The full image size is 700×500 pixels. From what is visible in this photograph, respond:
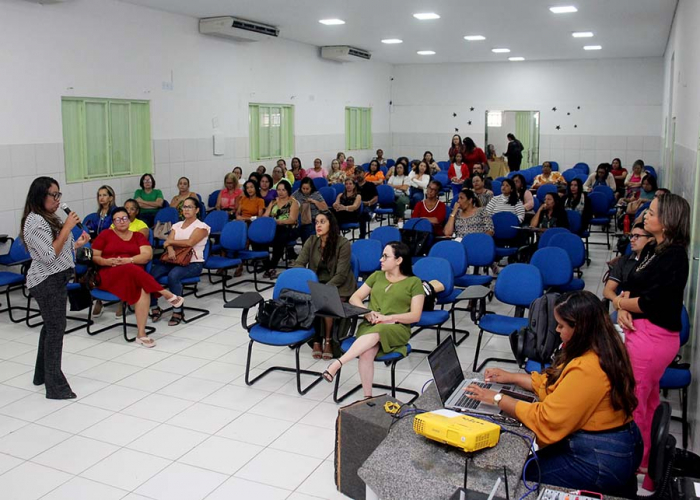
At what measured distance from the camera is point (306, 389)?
5.45 metres

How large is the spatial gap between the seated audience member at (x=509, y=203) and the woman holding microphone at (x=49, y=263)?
6075 millimetres

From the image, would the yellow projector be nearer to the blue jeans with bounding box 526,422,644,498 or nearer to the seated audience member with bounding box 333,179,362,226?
the blue jeans with bounding box 526,422,644,498

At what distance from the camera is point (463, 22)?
37.4 feet

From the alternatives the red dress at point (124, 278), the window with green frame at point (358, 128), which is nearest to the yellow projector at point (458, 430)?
the red dress at point (124, 278)

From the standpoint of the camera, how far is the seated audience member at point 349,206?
1055 centimetres

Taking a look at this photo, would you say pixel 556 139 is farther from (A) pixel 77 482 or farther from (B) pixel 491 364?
(A) pixel 77 482

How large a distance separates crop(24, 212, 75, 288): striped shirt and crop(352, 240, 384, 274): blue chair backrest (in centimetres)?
303

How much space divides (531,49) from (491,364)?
1118 cm

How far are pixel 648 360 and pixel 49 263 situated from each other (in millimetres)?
4170

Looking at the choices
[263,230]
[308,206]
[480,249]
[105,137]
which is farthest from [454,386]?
[105,137]

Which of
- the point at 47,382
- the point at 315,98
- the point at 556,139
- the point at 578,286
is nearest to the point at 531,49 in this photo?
the point at 556,139

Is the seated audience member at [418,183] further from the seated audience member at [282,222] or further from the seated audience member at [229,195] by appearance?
the seated audience member at [282,222]

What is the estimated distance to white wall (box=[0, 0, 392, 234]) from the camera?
8.20 meters

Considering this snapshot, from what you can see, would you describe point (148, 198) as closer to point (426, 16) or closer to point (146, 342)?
point (146, 342)
